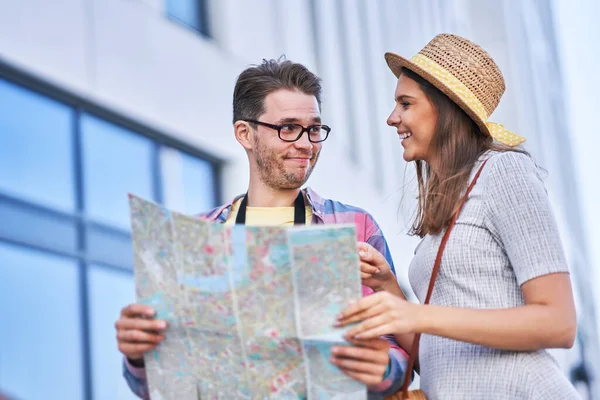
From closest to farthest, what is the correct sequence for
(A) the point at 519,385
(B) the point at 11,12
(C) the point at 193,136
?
1. (A) the point at 519,385
2. (B) the point at 11,12
3. (C) the point at 193,136

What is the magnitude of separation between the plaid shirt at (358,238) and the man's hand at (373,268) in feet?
0.32

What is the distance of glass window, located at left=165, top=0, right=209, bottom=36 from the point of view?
8.75 meters

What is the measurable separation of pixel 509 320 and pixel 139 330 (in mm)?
875

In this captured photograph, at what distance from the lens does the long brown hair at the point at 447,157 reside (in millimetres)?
2652

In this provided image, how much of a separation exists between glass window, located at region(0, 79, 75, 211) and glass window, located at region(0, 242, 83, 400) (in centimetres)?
44

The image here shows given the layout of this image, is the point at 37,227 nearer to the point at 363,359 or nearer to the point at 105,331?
the point at 105,331

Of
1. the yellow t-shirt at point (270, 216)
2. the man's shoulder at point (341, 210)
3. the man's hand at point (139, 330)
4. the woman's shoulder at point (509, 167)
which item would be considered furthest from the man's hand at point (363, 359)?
the yellow t-shirt at point (270, 216)

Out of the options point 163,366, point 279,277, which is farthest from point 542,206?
point 163,366

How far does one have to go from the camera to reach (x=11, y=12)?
6.43 meters

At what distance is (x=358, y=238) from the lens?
10.5 feet

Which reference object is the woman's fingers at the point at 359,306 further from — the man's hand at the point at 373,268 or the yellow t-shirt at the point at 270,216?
the yellow t-shirt at the point at 270,216

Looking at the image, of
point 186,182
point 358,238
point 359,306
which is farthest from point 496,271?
point 186,182

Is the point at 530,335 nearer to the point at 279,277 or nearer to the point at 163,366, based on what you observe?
the point at 279,277

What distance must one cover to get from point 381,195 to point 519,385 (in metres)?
11.9
